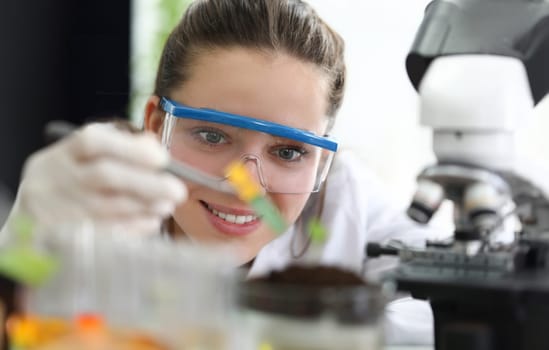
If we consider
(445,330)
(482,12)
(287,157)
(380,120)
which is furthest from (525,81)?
(380,120)

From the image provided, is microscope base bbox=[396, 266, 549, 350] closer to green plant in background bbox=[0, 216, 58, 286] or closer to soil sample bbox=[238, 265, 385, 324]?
soil sample bbox=[238, 265, 385, 324]

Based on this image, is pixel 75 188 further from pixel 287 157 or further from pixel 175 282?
pixel 287 157

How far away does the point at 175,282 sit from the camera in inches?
26.8

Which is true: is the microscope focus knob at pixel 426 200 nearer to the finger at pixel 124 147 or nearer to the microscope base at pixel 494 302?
the microscope base at pixel 494 302

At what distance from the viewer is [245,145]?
4.87 ft

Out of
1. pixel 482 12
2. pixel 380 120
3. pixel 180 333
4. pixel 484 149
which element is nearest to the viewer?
pixel 180 333

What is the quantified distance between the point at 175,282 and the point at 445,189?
475 millimetres

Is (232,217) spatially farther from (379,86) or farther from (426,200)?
(379,86)

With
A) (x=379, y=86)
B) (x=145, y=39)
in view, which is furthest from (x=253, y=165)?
(x=145, y=39)

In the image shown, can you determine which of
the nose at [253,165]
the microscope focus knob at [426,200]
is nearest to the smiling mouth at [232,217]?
the nose at [253,165]

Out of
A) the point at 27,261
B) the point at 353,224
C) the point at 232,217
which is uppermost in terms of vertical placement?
the point at 27,261

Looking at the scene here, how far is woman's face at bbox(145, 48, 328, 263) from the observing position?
4.97 feet

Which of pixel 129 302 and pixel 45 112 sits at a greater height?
pixel 129 302

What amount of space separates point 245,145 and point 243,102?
8cm
